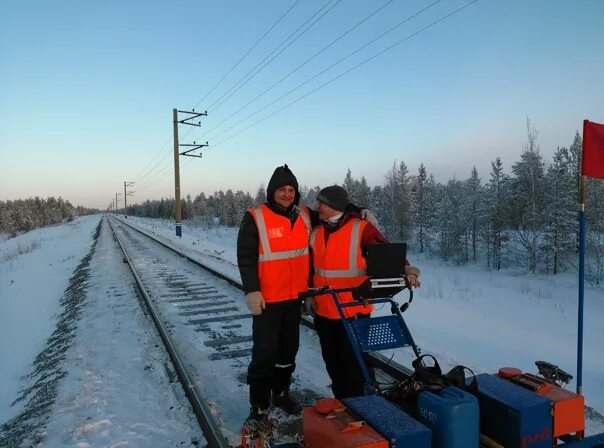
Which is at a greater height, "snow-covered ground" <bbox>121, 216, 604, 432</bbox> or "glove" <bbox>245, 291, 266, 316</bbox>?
"glove" <bbox>245, 291, 266, 316</bbox>

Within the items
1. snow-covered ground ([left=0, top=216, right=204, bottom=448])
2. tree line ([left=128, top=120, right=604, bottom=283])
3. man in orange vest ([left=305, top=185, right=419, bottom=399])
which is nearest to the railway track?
snow-covered ground ([left=0, top=216, right=204, bottom=448])

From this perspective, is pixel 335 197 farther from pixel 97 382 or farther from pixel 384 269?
pixel 97 382

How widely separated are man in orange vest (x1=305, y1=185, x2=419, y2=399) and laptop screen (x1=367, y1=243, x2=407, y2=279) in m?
0.27

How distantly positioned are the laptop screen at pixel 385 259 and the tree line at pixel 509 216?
28133 millimetres

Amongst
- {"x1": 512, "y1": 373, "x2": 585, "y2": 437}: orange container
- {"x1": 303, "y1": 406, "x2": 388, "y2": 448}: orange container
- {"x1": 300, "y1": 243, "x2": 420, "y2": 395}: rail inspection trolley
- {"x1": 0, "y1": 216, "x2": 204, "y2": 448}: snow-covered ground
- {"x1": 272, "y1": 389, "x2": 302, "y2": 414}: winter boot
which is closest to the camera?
{"x1": 303, "y1": 406, "x2": 388, "y2": 448}: orange container

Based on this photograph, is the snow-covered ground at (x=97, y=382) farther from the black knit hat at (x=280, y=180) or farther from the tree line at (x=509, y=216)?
the tree line at (x=509, y=216)

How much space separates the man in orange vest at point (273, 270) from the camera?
3584 mm

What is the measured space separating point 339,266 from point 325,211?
50 cm

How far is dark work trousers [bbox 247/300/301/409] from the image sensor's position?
12.2 feet

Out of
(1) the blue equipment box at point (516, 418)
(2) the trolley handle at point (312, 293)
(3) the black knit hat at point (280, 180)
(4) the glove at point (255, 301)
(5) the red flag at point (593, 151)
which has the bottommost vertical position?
(1) the blue equipment box at point (516, 418)

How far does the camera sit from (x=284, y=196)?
12.0 ft

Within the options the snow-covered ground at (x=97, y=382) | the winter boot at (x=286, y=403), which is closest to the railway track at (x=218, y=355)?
the winter boot at (x=286, y=403)

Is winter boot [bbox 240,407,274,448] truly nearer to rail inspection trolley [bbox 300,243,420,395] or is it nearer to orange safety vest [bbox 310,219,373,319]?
rail inspection trolley [bbox 300,243,420,395]

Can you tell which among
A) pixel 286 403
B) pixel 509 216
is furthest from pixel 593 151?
pixel 509 216
